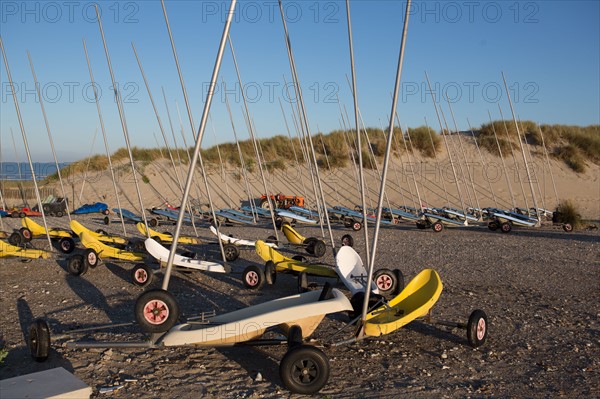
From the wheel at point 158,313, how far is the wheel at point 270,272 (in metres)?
4.33

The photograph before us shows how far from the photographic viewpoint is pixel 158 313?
6.50 m

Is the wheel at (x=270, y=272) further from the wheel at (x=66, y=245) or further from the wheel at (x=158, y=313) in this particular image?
the wheel at (x=66, y=245)

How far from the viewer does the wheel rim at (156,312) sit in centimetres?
646

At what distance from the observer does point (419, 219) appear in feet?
75.6

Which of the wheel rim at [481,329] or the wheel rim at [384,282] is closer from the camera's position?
the wheel rim at [481,329]

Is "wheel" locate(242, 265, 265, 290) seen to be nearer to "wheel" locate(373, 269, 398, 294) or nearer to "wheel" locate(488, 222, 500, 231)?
"wheel" locate(373, 269, 398, 294)

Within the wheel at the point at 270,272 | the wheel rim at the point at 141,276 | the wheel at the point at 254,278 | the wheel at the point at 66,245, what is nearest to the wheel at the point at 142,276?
the wheel rim at the point at 141,276

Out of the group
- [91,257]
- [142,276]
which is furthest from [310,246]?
[91,257]

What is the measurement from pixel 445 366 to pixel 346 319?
2230 mm

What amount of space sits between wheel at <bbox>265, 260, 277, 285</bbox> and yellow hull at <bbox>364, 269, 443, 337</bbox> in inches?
135

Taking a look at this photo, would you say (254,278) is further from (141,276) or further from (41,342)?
(41,342)

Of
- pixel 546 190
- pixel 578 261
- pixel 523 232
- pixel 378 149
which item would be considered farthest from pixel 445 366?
pixel 378 149

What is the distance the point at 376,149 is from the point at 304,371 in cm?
4005

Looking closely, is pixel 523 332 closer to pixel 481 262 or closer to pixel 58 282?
pixel 481 262
